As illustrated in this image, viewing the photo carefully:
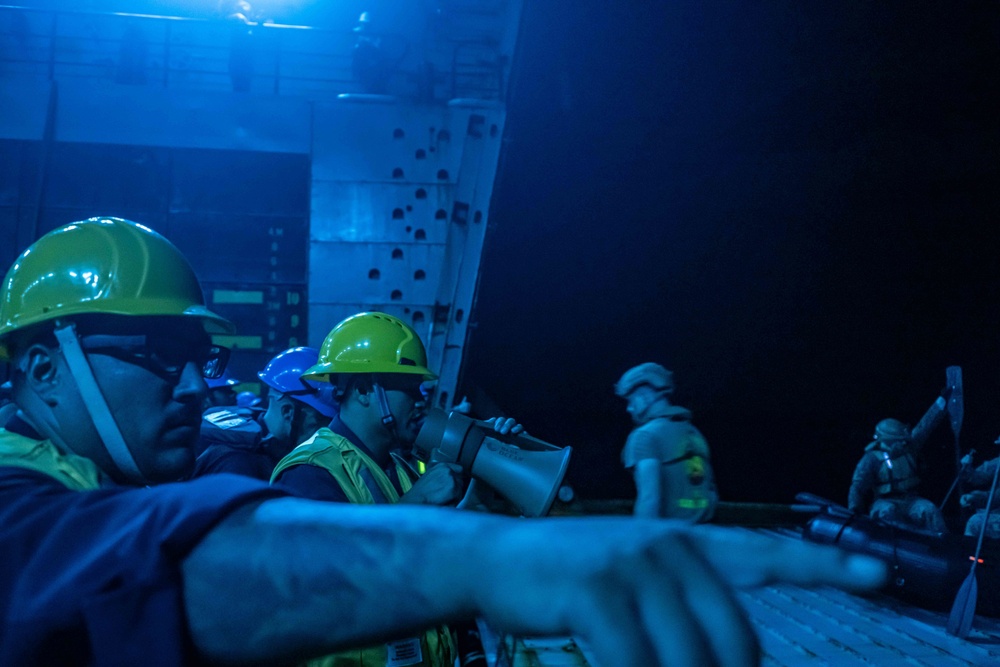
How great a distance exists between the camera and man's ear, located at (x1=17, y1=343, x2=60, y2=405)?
4.37 feet

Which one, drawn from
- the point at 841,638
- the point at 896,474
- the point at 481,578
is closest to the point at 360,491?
the point at 481,578

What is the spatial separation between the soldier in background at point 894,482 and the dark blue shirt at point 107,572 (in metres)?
9.73

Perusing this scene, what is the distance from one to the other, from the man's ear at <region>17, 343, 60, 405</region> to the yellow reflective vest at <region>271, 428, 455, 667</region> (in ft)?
3.90

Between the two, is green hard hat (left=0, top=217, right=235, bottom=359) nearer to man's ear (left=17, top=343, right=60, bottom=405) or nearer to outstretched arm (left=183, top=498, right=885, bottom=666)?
man's ear (left=17, top=343, right=60, bottom=405)

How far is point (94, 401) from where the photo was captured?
132 cm

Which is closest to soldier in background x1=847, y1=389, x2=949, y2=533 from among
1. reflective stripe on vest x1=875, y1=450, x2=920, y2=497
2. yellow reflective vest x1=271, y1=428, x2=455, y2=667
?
reflective stripe on vest x1=875, y1=450, x2=920, y2=497

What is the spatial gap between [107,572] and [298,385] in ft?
12.8

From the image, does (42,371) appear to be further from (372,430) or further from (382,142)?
(382,142)

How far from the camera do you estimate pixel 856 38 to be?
10.6 metres

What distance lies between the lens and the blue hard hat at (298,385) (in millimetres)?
4449

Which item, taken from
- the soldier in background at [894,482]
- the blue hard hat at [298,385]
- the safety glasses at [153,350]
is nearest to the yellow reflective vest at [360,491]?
the safety glasses at [153,350]

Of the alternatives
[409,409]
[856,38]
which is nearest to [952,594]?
[409,409]

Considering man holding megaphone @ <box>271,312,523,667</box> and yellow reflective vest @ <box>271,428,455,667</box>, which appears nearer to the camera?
yellow reflective vest @ <box>271,428,455,667</box>

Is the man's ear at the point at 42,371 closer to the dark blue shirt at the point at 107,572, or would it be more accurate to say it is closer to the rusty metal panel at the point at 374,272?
the dark blue shirt at the point at 107,572
